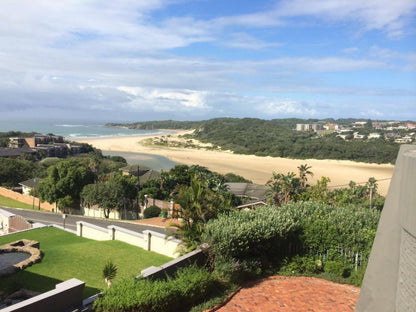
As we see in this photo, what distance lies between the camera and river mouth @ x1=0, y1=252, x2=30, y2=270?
49.0ft

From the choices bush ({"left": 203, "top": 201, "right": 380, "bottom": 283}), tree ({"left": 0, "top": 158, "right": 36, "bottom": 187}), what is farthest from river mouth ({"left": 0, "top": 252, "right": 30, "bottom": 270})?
tree ({"left": 0, "top": 158, "right": 36, "bottom": 187})

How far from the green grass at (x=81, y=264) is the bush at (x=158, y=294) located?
359cm

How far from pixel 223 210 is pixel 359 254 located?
15.6 ft

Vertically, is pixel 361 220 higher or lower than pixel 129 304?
higher

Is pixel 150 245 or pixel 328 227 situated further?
pixel 150 245

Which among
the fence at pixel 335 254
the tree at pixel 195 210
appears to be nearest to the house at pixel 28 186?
the tree at pixel 195 210

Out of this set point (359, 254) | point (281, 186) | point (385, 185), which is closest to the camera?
point (359, 254)

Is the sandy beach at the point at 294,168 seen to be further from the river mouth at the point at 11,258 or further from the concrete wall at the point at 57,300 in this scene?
the concrete wall at the point at 57,300

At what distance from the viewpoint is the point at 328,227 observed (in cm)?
1198

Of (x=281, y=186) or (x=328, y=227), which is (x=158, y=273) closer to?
(x=328, y=227)

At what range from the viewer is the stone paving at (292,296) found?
30.1ft

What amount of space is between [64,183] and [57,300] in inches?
1351

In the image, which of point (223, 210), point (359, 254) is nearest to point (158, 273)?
point (223, 210)

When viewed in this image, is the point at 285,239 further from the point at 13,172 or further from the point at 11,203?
the point at 13,172
